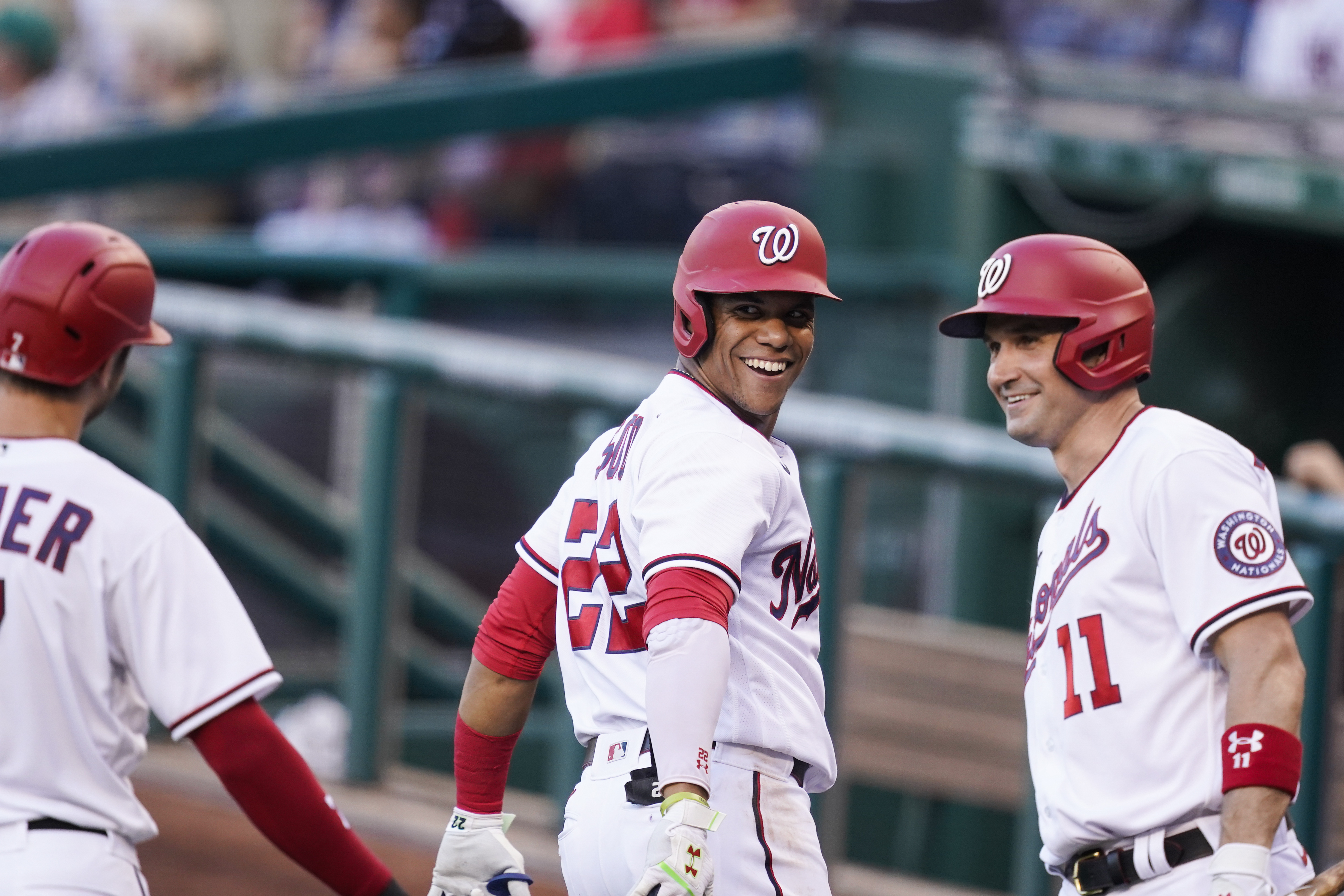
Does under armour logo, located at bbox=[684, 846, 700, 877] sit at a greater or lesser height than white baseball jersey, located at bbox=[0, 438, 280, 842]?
lesser

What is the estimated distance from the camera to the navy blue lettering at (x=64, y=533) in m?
2.53

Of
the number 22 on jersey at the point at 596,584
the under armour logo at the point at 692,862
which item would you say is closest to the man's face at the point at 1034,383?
the number 22 on jersey at the point at 596,584

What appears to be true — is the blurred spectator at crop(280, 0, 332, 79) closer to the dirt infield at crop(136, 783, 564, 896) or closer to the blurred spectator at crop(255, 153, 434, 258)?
the blurred spectator at crop(255, 153, 434, 258)

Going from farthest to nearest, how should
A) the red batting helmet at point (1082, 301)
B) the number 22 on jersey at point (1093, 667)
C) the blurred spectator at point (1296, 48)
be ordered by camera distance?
1. the blurred spectator at point (1296, 48)
2. the red batting helmet at point (1082, 301)
3. the number 22 on jersey at point (1093, 667)

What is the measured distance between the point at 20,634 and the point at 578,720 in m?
0.90

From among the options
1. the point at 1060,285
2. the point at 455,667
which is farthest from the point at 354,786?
the point at 1060,285

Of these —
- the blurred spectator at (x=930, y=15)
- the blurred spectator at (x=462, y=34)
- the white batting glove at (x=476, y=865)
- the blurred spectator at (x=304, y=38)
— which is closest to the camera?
the white batting glove at (x=476, y=865)

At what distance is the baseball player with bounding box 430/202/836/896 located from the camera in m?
2.59

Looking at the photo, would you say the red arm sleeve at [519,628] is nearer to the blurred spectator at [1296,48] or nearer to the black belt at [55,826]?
the black belt at [55,826]

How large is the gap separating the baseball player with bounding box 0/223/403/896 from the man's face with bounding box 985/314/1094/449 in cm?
135

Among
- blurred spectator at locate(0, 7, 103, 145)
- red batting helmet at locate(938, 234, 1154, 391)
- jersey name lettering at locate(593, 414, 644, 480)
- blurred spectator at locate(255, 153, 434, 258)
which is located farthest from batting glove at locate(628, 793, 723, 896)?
blurred spectator at locate(0, 7, 103, 145)

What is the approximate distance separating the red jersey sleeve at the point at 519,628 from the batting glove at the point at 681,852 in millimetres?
748

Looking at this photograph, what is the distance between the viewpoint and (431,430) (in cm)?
576

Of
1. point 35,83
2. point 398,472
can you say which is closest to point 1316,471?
point 398,472
